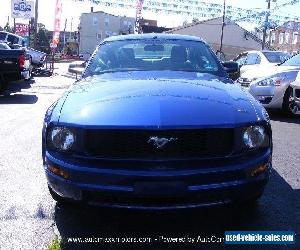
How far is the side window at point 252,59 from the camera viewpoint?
13508 millimetres

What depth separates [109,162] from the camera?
2834 millimetres

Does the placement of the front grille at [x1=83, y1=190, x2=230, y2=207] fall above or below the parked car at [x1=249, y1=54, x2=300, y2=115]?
below

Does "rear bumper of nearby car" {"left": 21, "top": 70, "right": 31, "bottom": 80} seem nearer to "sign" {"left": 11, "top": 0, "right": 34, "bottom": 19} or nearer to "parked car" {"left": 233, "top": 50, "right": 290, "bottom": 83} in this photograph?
"parked car" {"left": 233, "top": 50, "right": 290, "bottom": 83}

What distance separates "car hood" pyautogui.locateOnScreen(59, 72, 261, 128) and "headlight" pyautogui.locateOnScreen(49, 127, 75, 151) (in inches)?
2.6

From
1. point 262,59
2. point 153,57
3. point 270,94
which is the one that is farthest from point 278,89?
point 153,57

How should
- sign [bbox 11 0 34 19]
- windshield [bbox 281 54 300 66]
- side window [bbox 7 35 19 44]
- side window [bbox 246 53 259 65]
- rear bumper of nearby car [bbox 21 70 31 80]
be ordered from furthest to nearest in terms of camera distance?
sign [bbox 11 0 34 19], side window [bbox 7 35 19 44], side window [bbox 246 53 259 65], rear bumper of nearby car [bbox 21 70 31 80], windshield [bbox 281 54 300 66]

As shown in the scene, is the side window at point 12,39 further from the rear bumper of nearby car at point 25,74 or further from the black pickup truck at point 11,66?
the black pickup truck at point 11,66

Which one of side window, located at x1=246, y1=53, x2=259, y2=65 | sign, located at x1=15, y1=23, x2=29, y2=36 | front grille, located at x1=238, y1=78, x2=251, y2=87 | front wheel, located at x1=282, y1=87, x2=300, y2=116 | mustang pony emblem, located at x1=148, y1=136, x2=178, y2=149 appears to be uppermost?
sign, located at x1=15, y1=23, x2=29, y2=36

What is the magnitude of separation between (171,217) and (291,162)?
7.84ft

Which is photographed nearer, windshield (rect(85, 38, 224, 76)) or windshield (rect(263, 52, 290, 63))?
windshield (rect(85, 38, 224, 76))

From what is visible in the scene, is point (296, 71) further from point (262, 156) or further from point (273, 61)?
point (262, 156)

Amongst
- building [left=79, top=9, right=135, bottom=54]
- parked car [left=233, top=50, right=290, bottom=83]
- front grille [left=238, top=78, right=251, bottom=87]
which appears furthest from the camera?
building [left=79, top=9, right=135, bottom=54]

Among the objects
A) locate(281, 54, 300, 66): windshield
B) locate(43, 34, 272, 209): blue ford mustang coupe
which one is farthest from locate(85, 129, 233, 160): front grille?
locate(281, 54, 300, 66): windshield

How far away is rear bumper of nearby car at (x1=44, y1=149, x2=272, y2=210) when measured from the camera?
275 cm
